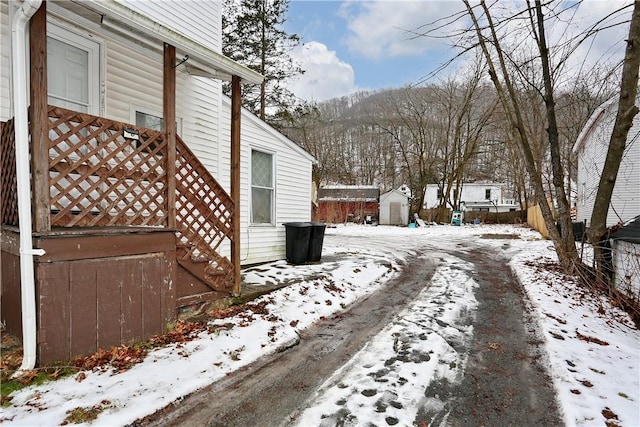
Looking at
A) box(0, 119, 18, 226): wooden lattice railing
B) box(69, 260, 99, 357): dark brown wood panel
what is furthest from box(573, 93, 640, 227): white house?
box(0, 119, 18, 226): wooden lattice railing

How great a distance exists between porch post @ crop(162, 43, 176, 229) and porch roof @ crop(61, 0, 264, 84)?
172 mm

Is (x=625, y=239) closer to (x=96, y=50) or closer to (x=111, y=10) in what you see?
(x=111, y=10)

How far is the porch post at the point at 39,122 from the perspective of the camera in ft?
9.23

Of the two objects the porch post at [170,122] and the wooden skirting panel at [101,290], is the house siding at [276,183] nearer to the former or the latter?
the porch post at [170,122]

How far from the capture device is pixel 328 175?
118 ft

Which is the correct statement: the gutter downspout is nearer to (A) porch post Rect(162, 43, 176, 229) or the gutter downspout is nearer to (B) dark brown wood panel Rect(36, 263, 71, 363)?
(B) dark brown wood panel Rect(36, 263, 71, 363)

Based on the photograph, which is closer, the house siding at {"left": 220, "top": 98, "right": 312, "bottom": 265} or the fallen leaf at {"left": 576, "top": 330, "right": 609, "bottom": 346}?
the fallen leaf at {"left": 576, "top": 330, "right": 609, "bottom": 346}

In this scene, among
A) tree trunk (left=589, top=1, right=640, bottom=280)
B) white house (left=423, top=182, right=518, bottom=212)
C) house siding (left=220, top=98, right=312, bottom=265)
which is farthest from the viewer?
white house (left=423, top=182, right=518, bottom=212)

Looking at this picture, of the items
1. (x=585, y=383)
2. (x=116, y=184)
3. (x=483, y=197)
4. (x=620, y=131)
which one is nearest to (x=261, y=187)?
(x=116, y=184)

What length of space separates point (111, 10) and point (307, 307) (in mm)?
3918

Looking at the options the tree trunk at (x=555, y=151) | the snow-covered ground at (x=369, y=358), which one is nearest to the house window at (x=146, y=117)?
the snow-covered ground at (x=369, y=358)

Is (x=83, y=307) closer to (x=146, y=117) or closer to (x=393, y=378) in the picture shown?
(x=393, y=378)

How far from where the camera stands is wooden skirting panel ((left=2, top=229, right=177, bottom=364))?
111 inches

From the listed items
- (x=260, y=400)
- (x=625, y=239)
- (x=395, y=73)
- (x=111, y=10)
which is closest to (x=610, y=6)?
(x=625, y=239)
